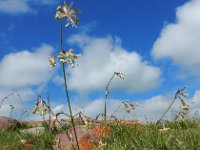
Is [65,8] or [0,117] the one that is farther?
[0,117]

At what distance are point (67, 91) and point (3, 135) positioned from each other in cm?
977

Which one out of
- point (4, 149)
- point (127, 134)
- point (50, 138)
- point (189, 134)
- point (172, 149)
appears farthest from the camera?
point (50, 138)

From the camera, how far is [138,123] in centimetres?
1131

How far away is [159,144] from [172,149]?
0.44 metres

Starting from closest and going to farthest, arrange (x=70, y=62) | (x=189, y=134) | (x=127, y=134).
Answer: (x=70, y=62)
(x=189, y=134)
(x=127, y=134)

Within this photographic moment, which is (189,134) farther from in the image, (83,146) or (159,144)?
(83,146)

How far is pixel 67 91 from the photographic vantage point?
4.69 m

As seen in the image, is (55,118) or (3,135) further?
(3,135)

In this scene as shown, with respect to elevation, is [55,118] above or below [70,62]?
below

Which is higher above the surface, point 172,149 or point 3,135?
point 3,135

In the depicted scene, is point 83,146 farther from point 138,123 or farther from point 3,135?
point 3,135

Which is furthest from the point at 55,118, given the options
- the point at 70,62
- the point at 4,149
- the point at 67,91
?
the point at 4,149

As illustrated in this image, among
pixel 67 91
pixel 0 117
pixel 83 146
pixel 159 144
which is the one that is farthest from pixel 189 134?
pixel 0 117

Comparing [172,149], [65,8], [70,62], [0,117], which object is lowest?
[172,149]
